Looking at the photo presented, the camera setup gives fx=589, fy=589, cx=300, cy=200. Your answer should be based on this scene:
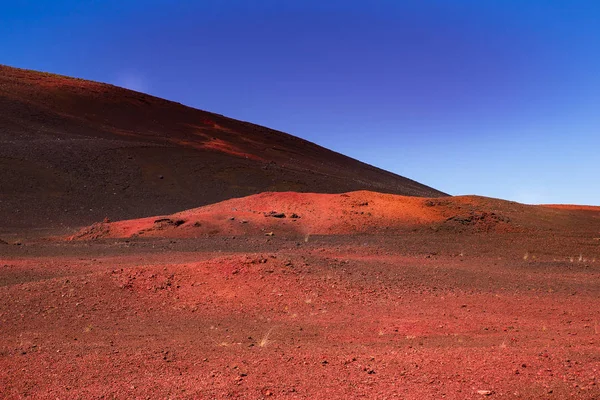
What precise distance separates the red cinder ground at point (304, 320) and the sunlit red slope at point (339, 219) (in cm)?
207

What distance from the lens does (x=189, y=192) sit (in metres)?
42.3

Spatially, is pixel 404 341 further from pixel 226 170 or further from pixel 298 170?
pixel 298 170

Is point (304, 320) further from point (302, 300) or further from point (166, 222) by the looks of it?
point (166, 222)

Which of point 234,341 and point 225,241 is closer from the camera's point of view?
point 234,341

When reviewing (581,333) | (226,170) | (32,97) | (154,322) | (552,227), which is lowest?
(154,322)

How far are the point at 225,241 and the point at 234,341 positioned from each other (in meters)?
13.7

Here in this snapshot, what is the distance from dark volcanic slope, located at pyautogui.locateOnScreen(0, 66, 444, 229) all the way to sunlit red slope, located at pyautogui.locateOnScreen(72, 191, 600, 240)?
394 inches

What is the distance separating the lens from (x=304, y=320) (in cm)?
1077

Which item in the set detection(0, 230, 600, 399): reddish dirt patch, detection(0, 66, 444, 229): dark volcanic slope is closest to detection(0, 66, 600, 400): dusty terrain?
detection(0, 230, 600, 399): reddish dirt patch

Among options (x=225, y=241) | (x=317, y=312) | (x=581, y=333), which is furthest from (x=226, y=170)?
(x=581, y=333)

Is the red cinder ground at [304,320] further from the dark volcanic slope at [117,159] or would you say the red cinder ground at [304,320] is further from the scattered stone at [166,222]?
the dark volcanic slope at [117,159]

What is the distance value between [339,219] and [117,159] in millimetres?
25368

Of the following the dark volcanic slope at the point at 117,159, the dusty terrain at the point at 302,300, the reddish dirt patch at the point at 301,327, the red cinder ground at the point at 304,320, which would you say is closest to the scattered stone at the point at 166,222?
the dusty terrain at the point at 302,300

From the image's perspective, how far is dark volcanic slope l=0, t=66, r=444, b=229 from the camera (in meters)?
37.2
